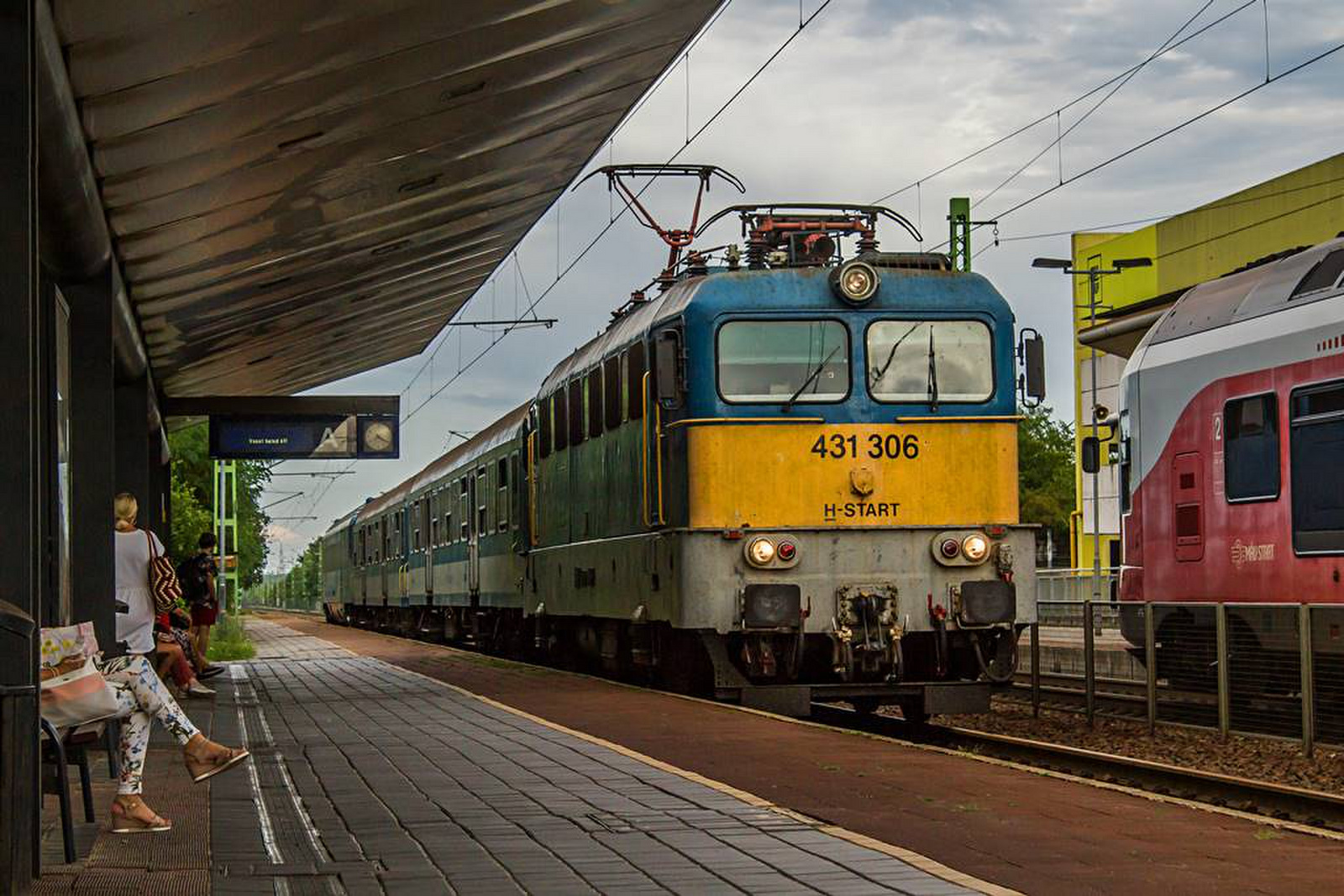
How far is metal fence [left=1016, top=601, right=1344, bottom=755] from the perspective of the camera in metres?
12.6

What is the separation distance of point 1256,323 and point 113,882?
11781mm

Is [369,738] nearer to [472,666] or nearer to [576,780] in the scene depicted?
[576,780]

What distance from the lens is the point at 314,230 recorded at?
54.0ft

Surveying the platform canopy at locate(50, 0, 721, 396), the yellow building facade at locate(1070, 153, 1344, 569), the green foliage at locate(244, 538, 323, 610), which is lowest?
the green foliage at locate(244, 538, 323, 610)

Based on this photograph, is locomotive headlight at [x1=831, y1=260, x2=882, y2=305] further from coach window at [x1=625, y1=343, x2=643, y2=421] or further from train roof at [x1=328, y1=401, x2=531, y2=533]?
train roof at [x1=328, y1=401, x2=531, y2=533]

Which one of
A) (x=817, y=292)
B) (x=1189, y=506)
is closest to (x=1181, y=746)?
(x=1189, y=506)

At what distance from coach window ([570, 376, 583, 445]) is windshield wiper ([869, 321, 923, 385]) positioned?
5019 mm

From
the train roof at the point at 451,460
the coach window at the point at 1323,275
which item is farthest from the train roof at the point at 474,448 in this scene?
the coach window at the point at 1323,275

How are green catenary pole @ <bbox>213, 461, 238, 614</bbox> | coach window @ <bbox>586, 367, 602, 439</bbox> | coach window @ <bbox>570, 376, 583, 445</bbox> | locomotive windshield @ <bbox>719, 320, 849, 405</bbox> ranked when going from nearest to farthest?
locomotive windshield @ <bbox>719, 320, 849, 405</bbox>, coach window @ <bbox>586, 367, 602, 439</bbox>, coach window @ <bbox>570, 376, 583, 445</bbox>, green catenary pole @ <bbox>213, 461, 238, 614</bbox>

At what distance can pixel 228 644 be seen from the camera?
36.2 metres

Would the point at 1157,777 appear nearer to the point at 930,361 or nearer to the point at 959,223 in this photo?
the point at 930,361

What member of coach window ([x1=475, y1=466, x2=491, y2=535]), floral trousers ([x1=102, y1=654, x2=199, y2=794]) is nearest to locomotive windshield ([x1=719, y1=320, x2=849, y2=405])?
floral trousers ([x1=102, y1=654, x2=199, y2=794])

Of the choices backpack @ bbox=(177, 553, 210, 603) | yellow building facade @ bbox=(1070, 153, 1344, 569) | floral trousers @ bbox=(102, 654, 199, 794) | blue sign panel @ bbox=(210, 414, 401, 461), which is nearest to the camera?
floral trousers @ bbox=(102, 654, 199, 794)

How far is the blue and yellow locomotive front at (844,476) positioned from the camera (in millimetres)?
15180
